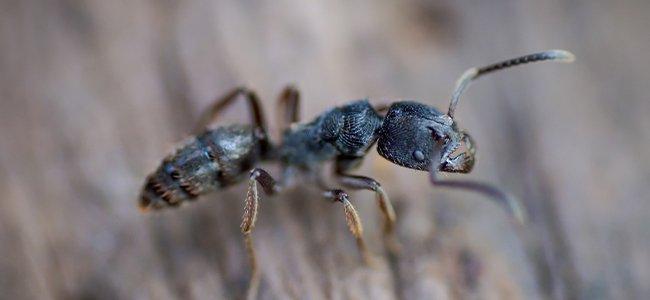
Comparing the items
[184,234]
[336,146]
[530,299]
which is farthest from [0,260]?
[530,299]

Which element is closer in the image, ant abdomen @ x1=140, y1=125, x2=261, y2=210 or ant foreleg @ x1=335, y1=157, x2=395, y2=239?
ant foreleg @ x1=335, y1=157, x2=395, y2=239

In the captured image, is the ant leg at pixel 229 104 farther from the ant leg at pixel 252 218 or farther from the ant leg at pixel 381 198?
the ant leg at pixel 381 198

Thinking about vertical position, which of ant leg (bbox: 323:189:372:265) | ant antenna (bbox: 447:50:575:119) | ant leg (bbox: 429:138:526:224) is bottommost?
ant leg (bbox: 323:189:372:265)

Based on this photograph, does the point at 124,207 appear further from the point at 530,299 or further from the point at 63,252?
the point at 530,299

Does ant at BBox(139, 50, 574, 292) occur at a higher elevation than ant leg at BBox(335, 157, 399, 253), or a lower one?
higher

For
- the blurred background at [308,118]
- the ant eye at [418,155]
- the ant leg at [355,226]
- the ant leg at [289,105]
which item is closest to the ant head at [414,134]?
the ant eye at [418,155]

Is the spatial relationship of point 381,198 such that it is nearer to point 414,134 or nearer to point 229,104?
point 414,134

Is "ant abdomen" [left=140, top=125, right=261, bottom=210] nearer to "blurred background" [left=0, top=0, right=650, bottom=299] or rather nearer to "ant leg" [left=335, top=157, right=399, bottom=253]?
"blurred background" [left=0, top=0, right=650, bottom=299]

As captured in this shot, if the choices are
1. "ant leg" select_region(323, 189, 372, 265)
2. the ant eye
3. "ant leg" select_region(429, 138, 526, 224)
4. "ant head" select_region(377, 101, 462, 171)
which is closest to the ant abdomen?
"ant leg" select_region(323, 189, 372, 265)
